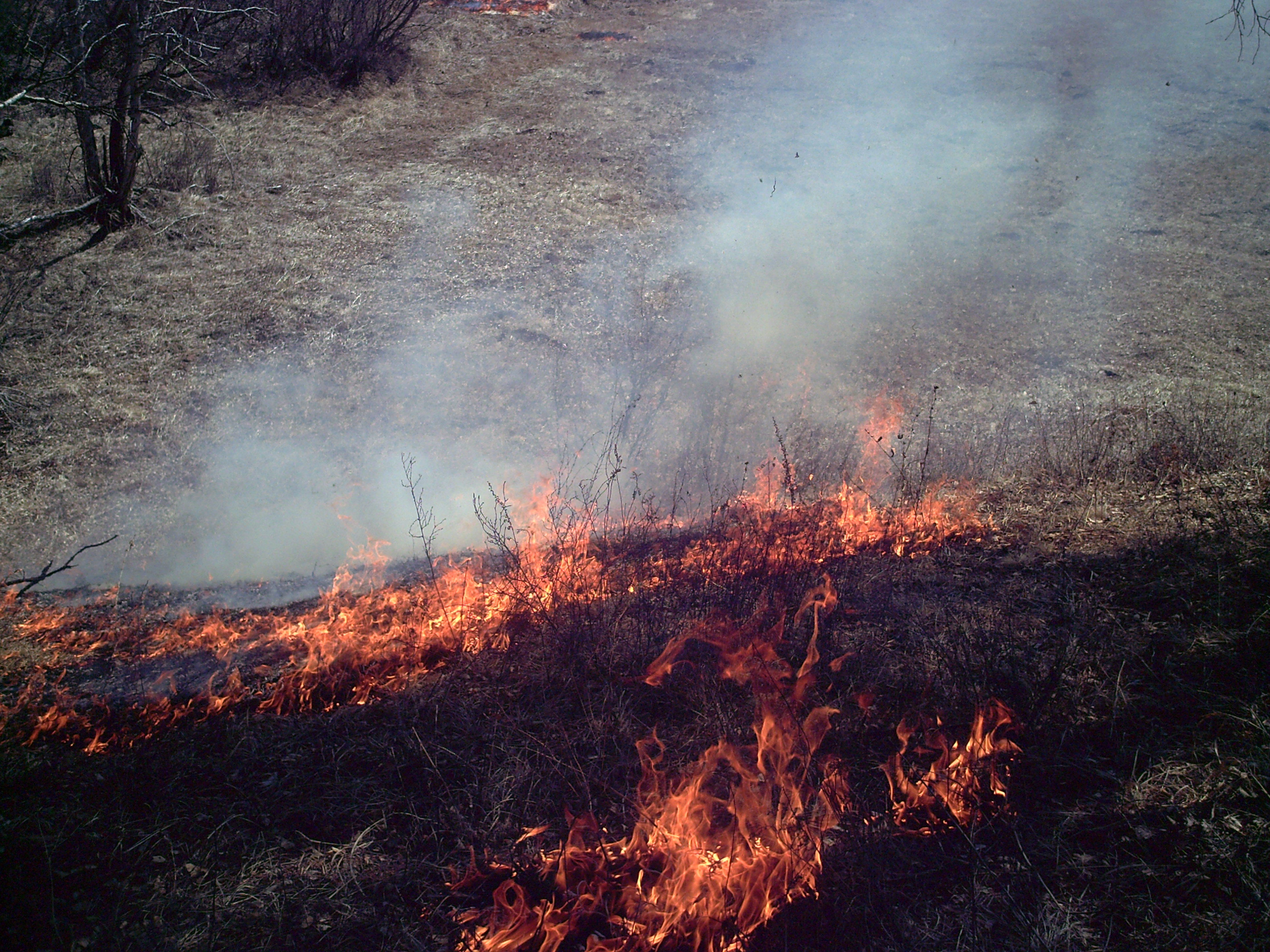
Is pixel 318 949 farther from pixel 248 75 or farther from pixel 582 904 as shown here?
pixel 248 75

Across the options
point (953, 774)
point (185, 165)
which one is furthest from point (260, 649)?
point (185, 165)

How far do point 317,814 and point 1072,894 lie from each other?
308cm

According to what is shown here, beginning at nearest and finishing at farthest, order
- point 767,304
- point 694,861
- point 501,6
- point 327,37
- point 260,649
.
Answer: point 694,861 < point 260,649 < point 767,304 < point 327,37 < point 501,6

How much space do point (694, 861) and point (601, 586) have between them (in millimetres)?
2298

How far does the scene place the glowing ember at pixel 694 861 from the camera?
9.84 feet

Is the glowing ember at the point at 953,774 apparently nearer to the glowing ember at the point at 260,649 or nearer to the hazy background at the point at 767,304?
the glowing ember at the point at 260,649

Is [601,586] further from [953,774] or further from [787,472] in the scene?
[953,774]

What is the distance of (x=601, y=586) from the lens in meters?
5.29

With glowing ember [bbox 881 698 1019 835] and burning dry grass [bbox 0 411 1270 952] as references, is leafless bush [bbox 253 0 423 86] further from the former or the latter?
glowing ember [bbox 881 698 1019 835]

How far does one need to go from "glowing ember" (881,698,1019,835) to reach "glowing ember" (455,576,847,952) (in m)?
0.27

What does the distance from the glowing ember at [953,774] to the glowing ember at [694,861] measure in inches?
10.8

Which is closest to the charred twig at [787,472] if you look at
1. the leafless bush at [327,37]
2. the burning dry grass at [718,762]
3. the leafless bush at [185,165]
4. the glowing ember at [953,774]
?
the burning dry grass at [718,762]

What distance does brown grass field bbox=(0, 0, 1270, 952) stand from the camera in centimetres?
310

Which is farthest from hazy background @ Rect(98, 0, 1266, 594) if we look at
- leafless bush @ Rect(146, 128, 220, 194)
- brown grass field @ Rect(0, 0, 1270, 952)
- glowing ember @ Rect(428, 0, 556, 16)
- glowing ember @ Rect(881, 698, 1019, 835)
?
glowing ember @ Rect(428, 0, 556, 16)
